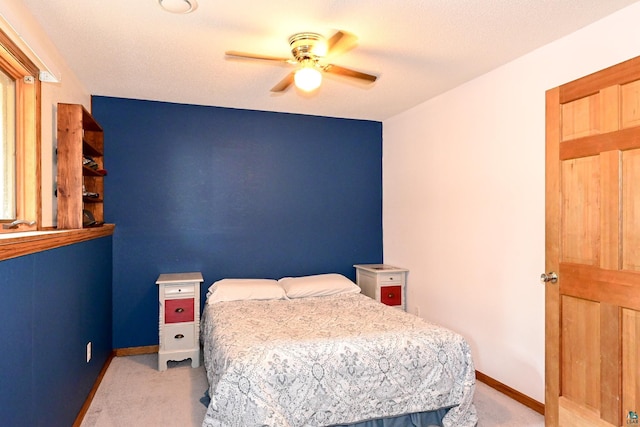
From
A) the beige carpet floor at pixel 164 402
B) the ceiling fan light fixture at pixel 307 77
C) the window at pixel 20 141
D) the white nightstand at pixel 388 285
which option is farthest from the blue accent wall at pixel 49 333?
the white nightstand at pixel 388 285

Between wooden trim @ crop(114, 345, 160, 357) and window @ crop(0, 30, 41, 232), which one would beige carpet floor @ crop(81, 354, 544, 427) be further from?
window @ crop(0, 30, 41, 232)

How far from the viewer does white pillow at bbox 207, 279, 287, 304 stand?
3.53 meters

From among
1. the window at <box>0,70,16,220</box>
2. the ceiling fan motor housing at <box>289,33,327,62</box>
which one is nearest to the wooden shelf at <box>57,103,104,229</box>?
the window at <box>0,70,16,220</box>

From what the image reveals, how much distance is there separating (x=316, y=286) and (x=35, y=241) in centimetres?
249

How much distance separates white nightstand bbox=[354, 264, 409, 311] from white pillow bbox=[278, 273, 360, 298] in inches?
10.9

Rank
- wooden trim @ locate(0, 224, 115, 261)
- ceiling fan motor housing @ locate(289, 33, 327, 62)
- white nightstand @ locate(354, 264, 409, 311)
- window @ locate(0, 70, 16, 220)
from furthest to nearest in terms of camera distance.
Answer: white nightstand @ locate(354, 264, 409, 311)
ceiling fan motor housing @ locate(289, 33, 327, 62)
window @ locate(0, 70, 16, 220)
wooden trim @ locate(0, 224, 115, 261)

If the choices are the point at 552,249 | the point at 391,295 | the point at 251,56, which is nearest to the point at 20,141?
the point at 251,56

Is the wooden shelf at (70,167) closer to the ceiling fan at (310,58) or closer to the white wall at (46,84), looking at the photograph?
the white wall at (46,84)

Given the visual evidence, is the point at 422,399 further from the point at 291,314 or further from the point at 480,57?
the point at 480,57

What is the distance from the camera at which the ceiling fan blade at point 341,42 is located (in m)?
2.08

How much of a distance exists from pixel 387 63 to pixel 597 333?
2.15 meters

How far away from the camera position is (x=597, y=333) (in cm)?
209

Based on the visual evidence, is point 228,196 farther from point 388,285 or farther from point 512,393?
point 512,393

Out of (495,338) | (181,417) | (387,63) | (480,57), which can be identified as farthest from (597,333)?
(181,417)
